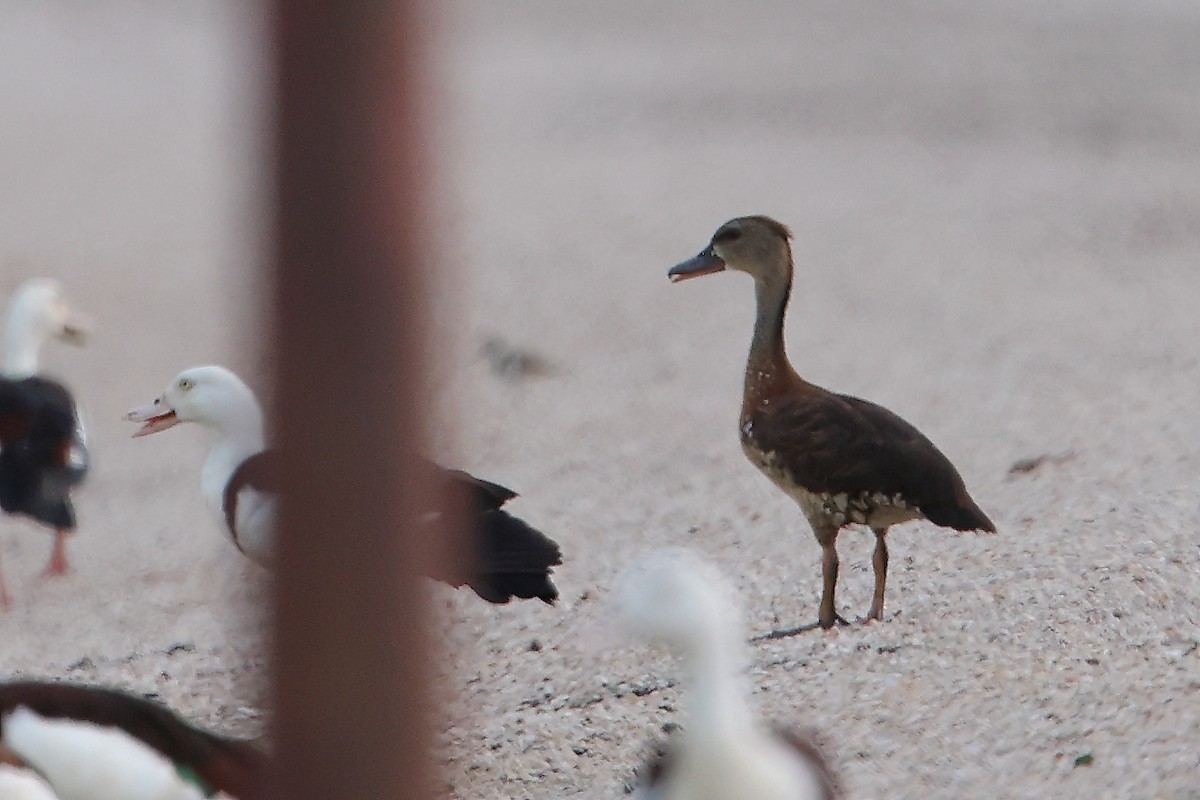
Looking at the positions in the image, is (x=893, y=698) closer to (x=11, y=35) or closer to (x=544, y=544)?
(x=544, y=544)

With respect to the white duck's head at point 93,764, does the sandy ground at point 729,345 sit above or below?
above

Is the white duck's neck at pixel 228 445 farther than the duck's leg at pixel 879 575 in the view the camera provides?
Yes

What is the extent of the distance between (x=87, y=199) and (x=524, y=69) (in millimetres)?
8214

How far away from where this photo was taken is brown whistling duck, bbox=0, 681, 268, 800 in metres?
3.69

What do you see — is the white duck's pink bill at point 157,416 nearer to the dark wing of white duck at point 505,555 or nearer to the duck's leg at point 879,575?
the dark wing of white duck at point 505,555

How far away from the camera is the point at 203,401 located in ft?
20.7

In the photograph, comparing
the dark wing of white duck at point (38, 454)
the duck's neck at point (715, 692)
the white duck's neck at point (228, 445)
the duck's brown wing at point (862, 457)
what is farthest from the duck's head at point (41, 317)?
the duck's neck at point (715, 692)

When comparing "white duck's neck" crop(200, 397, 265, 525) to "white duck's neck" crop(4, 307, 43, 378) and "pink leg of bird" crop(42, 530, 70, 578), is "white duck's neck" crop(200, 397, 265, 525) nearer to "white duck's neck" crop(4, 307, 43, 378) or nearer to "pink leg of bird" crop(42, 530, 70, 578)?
"pink leg of bird" crop(42, 530, 70, 578)

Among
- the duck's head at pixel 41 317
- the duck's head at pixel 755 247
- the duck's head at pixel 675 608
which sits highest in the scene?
the duck's head at pixel 755 247

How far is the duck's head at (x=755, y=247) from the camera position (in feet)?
18.7

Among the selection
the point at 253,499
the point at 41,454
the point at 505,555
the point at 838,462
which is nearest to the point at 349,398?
the point at 838,462

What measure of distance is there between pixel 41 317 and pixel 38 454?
1428 mm

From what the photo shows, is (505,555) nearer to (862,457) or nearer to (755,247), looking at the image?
(862,457)

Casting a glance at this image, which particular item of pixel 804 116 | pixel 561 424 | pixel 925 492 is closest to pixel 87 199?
pixel 804 116
